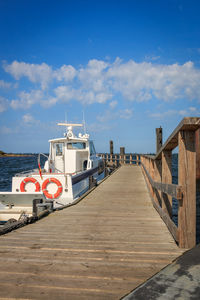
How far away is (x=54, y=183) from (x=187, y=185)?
752 cm

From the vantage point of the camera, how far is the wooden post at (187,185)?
2.76m

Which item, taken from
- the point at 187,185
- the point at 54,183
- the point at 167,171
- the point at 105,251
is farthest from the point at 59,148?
the point at 187,185

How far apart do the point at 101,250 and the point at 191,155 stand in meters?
1.56

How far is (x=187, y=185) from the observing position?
2.78 m

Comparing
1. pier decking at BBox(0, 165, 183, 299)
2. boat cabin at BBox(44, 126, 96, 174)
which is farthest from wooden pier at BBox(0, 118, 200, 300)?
boat cabin at BBox(44, 126, 96, 174)

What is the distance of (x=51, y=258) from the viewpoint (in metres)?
2.62

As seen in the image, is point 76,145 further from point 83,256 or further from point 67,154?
point 83,256

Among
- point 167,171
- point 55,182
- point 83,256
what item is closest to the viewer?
point 83,256

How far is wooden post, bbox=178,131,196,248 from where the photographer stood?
276 centimetres

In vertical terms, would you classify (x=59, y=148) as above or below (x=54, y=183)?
above

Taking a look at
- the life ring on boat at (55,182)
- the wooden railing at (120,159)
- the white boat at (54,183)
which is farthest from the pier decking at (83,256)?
the wooden railing at (120,159)

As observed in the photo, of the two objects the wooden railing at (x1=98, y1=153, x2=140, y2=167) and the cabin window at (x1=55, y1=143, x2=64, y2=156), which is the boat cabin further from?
the wooden railing at (x1=98, y1=153, x2=140, y2=167)

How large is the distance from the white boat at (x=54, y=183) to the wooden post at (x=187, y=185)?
385 cm

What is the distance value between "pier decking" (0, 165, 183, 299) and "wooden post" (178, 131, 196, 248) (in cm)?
27
